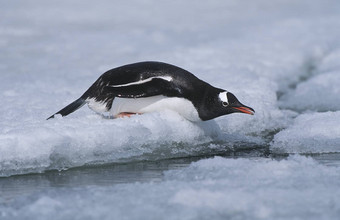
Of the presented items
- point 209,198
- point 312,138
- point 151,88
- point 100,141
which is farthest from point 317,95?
point 209,198

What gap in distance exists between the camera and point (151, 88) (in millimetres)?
4875

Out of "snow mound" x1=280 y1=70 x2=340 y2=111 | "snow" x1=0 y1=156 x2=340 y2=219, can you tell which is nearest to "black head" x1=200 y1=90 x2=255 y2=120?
"snow" x1=0 y1=156 x2=340 y2=219

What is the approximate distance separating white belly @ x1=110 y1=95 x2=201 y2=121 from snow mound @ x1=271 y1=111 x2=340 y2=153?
0.65 metres

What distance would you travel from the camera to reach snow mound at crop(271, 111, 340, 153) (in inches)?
185

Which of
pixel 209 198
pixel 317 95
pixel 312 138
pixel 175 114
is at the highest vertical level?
pixel 317 95

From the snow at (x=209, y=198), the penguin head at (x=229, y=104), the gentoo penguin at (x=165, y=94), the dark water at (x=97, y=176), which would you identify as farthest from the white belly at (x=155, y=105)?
the snow at (x=209, y=198)

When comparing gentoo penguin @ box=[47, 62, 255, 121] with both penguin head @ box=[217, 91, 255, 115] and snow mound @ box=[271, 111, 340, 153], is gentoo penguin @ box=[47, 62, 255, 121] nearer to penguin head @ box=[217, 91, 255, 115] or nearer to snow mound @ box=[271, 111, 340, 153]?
penguin head @ box=[217, 91, 255, 115]

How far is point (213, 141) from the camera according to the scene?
502 cm

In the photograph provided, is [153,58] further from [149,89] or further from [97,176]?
[97,176]

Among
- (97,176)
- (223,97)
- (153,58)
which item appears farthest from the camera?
(153,58)

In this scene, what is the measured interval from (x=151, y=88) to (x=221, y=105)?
53 centimetres

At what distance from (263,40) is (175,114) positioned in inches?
268

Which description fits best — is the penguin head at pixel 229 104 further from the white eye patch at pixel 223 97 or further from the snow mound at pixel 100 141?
the snow mound at pixel 100 141

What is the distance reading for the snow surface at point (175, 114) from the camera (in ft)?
10.5
